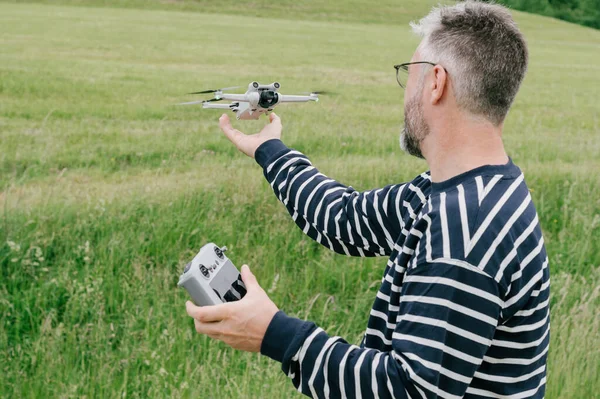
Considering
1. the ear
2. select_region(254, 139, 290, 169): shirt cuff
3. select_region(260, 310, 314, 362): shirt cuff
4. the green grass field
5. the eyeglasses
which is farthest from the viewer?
the green grass field

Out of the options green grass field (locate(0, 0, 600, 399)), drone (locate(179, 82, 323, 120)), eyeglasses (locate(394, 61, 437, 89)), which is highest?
eyeglasses (locate(394, 61, 437, 89))

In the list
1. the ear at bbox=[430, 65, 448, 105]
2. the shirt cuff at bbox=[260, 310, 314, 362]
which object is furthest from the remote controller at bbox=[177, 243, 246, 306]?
the ear at bbox=[430, 65, 448, 105]

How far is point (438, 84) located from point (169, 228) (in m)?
3.34

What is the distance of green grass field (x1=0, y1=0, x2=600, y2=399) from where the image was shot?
11.8 ft

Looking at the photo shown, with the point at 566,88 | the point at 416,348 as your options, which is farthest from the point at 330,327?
the point at 566,88

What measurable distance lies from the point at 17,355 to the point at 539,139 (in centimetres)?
809

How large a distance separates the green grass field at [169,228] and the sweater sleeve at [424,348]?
161cm

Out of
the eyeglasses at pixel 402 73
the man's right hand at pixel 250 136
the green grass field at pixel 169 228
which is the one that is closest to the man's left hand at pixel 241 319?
the eyeglasses at pixel 402 73

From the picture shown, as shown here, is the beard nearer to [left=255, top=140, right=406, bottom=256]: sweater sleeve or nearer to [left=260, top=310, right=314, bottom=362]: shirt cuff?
[left=255, top=140, right=406, bottom=256]: sweater sleeve

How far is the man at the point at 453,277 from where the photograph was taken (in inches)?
63.6

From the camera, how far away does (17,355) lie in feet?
12.2

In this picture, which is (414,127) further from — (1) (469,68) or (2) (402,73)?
(2) (402,73)

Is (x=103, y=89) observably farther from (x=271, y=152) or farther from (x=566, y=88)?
(x=566, y=88)

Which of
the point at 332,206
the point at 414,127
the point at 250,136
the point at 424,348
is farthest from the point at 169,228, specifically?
the point at 424,348
